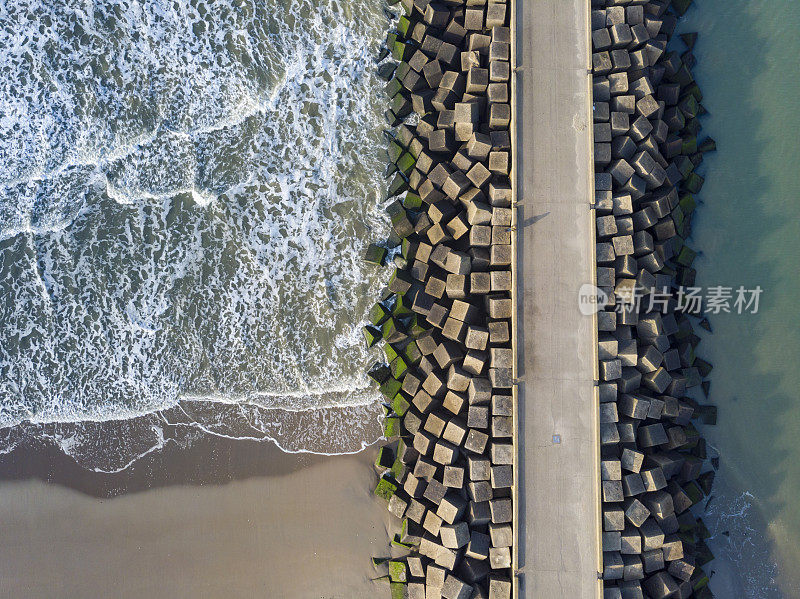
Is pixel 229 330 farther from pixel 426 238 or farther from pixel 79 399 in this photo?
pixel 426 238

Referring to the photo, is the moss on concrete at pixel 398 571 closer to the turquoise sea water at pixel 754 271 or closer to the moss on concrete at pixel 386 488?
the moss on concrete at pixel 386 488

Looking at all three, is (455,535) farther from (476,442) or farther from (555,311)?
(555,311)

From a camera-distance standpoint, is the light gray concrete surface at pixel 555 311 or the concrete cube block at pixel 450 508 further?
the concrete cube block at pixel 450 508

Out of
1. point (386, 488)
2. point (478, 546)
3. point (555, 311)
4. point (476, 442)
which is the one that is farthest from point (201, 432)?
point (555, 311)

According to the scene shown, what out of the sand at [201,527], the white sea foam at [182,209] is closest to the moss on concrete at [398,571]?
the sand at [201,527]

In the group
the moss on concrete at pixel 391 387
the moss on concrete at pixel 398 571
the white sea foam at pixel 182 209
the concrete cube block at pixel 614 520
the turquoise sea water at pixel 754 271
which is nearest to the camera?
the concrete cube block at pixel 614 520

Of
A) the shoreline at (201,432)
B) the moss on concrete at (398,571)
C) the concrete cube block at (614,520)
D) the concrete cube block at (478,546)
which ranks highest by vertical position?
the shoreline at (201,432)
